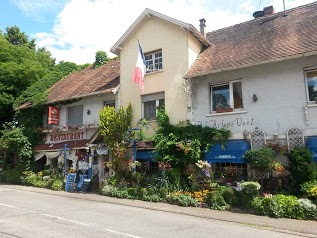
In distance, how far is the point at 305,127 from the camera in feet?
38.5

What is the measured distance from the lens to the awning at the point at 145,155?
1501cm

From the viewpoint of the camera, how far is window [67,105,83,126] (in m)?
18.9

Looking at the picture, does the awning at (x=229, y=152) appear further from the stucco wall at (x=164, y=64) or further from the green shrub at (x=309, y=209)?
the green shrub at (x=309, y=209)

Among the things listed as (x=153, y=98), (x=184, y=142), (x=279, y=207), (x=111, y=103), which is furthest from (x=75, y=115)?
(x=279, y=207)

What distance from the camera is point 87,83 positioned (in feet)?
65.5

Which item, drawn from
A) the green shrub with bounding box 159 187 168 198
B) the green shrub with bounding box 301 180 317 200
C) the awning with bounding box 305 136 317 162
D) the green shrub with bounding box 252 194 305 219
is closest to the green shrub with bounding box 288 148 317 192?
the green shrub with bounding box 301 180 317 200

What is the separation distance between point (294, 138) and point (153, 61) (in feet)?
27.0

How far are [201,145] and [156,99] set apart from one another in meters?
3.91

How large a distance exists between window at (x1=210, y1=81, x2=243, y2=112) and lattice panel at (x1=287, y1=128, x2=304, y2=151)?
247cm

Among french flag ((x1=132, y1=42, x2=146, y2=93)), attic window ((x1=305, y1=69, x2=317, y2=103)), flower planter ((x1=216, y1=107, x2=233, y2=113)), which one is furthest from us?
french flag ((x1=132, y1=42, x2=146, y2=93))

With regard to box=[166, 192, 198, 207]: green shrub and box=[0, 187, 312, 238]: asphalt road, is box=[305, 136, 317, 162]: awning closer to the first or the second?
box=[0, 187, 312, 238]: asphalt road

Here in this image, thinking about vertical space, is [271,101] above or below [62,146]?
above

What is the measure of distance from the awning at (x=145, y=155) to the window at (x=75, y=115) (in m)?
5.10

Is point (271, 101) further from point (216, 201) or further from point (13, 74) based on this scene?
point (13, 74)
